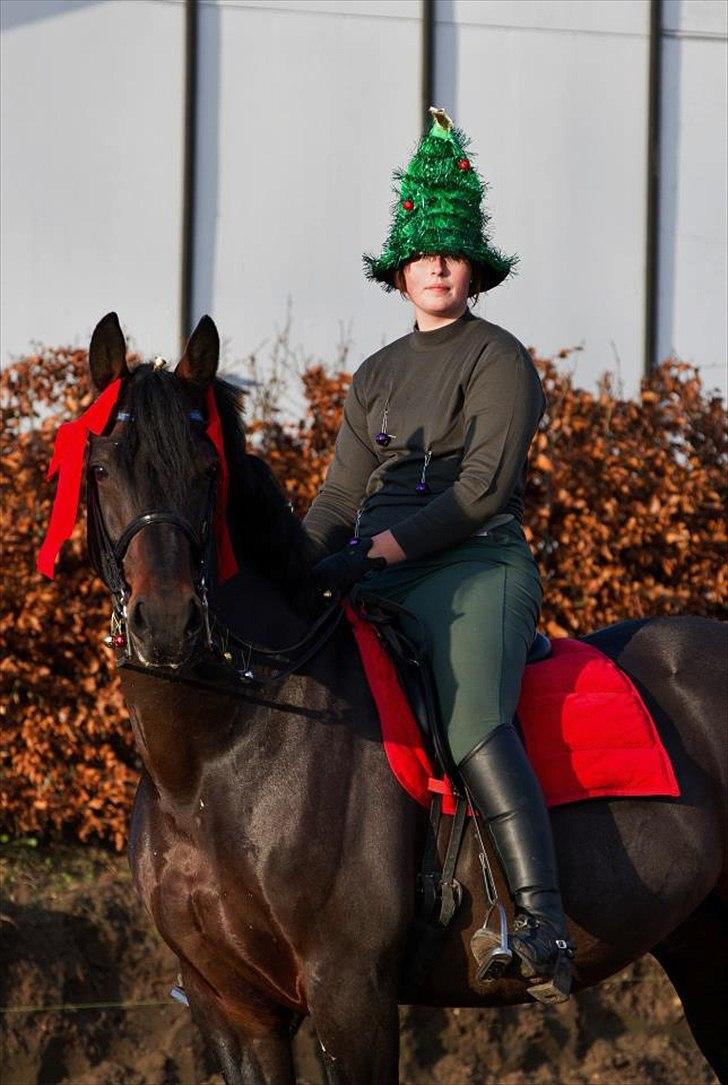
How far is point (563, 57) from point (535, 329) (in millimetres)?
1688

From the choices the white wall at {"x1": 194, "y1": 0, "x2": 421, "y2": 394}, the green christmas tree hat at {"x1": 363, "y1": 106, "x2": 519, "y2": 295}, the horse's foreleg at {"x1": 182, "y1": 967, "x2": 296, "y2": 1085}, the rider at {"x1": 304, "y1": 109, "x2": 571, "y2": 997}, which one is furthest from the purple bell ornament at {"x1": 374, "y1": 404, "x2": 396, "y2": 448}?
the white wall at {"x1": 194, "y1": 0, "x2": 421, "y2": 394}

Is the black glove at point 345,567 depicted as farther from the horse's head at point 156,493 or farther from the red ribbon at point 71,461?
the red ribbon at point 71,461

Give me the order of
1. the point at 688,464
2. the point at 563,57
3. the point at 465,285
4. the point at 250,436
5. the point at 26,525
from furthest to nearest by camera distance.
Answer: the point at 563,57
the point at 250,436
the point at 688,464
the point at 26,525
the point at 465,285

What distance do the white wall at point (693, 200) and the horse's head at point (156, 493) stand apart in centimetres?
630

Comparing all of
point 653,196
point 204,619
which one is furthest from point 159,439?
point 653,196

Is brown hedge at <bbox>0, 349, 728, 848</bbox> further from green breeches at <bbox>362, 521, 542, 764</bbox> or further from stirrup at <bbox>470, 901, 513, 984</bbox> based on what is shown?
stirrup at <bbox>470, 901, 513, 984</bbox>

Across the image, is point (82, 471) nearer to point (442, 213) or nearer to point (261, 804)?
point (261, 804)

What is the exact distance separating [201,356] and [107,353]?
9.3 inches

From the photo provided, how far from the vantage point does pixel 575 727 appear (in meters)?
4.54

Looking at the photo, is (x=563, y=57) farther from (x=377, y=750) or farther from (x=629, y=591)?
(x=377, y=750)

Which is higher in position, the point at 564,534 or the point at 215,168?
the point at 215,168

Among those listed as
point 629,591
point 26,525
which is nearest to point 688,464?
point 629,591

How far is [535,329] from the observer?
9.50 m

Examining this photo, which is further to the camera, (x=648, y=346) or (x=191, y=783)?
(x=648, y=346)
